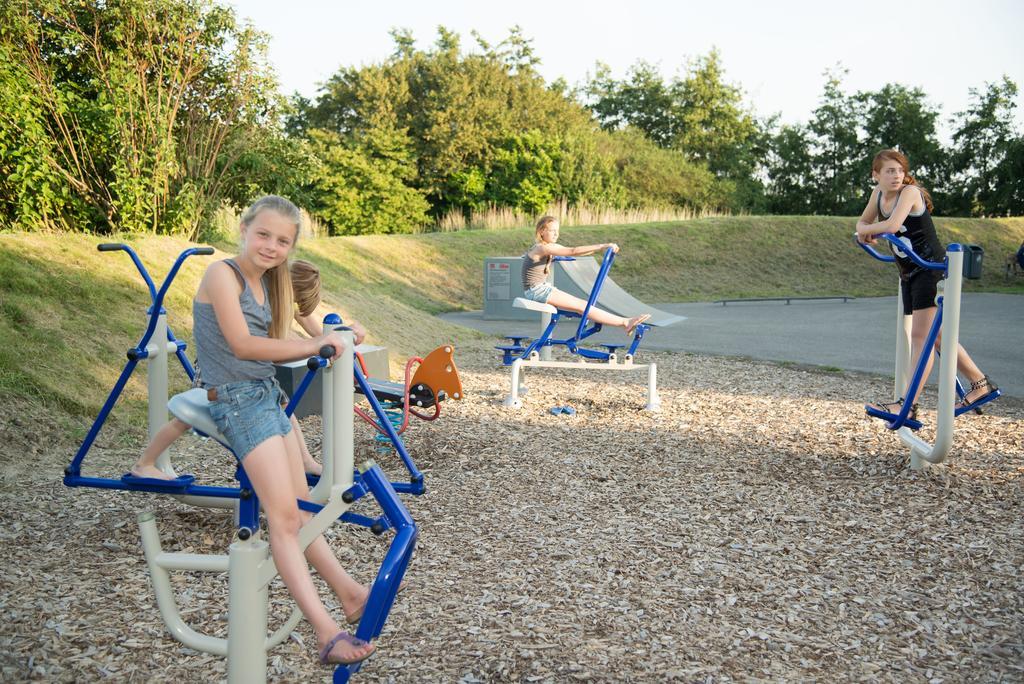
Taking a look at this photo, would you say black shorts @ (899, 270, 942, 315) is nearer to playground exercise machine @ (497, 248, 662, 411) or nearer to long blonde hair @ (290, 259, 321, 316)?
playground exercise machine @ (497, 248, 662, 411)

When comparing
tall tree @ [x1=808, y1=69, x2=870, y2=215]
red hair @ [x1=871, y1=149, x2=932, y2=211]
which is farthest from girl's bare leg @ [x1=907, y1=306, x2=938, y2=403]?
tall tree @ [x1=808, y1=69, x2=870, y2=215]

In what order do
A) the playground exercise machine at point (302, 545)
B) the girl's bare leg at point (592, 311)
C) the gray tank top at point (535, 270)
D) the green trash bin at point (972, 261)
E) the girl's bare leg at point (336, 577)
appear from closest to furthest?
the playground exercise machine at point (302, 545) → the girl's bare leg at point (336, 577) → the green trash bin at point (972, 261) → the girl's bare leg at point (592, 311) → the gray tank top at point (535, 270)

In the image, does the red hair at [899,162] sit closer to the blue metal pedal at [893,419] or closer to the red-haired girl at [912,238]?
the red-haired girl at [912,238]

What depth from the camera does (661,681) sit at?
2.77 metres

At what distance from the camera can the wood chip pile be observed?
9.61 ft

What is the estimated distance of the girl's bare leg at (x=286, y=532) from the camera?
7.71 ft

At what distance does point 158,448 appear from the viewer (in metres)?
3.59

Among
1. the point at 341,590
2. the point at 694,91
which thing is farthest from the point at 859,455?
the point at 694,91

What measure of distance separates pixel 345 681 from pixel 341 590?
24 centimetres

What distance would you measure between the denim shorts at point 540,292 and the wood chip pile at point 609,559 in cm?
141

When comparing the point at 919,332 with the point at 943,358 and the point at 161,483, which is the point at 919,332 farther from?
the point at 161,483

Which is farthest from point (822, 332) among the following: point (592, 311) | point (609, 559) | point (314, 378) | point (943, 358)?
point (609, 559)

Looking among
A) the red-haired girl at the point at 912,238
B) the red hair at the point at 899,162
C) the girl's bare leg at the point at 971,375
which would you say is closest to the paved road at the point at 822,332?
the girl's bare leg at the point at 971,375

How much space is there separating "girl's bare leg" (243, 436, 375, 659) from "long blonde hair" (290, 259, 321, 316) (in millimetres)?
925
